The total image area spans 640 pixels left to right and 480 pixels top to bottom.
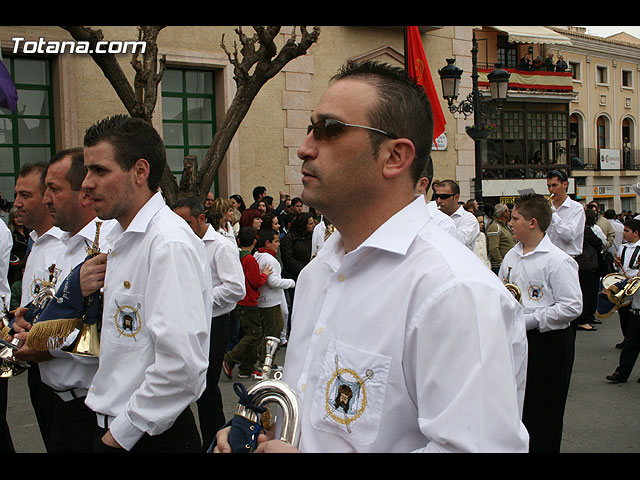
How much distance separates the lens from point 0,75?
9500 millimetres

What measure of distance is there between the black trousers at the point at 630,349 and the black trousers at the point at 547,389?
3.08 meters

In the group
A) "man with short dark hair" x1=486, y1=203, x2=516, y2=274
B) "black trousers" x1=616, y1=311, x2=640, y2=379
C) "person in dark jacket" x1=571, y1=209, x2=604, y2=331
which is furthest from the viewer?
"man with short dark hair" x1=486, y1=203, x2=516, y2=274

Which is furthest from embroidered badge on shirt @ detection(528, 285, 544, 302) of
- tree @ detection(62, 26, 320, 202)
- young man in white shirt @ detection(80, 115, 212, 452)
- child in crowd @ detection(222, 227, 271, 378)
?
tree @ detection(62, 26, 320, 202)

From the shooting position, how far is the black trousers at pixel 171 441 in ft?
9.47

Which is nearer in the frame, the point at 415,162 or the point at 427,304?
the point at 427,304

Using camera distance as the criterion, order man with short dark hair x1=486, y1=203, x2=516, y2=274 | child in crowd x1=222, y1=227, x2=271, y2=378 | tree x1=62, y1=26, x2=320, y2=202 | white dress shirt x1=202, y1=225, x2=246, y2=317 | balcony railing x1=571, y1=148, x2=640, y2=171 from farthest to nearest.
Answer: balcony railing x1=571, y1=148, x2=640, y2=171 < man with short dark hair x1=486, y1=203, x2=516, y2=274 < tree x1=62, y1=26, x2=320, y2=202 < child in crowd x1=222, y1=227, x2=271, y2=378 < white dress shirt x1=202, y1=225, x2=246, y2=317

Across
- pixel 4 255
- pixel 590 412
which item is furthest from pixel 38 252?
pixel 590 412

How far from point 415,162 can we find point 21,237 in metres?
8.46

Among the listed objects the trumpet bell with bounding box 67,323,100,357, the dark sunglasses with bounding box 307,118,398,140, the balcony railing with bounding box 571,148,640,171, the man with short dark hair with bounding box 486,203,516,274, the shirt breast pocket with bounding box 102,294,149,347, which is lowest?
the trumpet bell with bounding box 67,323,100,357

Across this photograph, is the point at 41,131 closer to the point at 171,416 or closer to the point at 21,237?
the point at 21,237

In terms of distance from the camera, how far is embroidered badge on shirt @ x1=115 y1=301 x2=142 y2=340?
9.56 feet

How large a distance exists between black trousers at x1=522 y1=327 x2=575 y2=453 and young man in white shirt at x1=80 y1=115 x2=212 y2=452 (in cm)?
281

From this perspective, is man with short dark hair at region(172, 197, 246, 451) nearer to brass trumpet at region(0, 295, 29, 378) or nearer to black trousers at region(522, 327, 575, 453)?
brass trumpet at region(0, 295, 29, 378)
